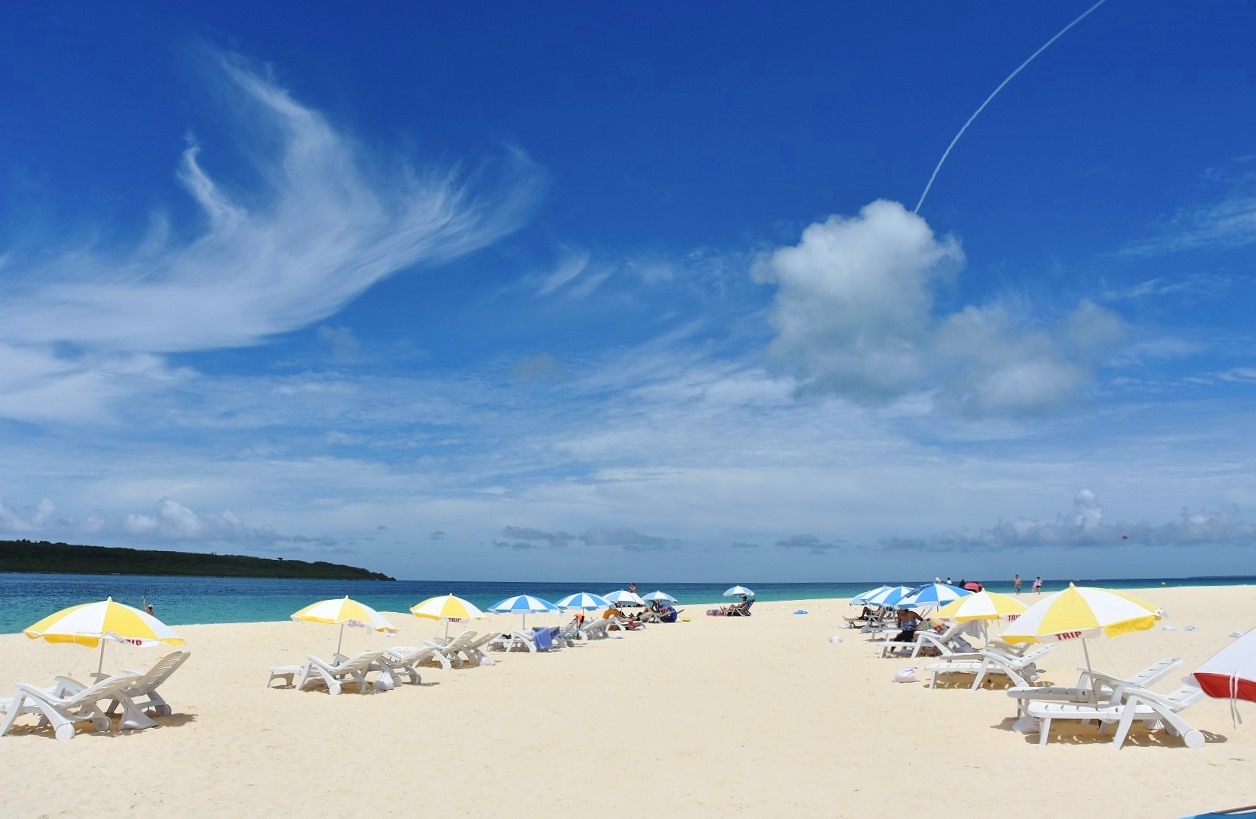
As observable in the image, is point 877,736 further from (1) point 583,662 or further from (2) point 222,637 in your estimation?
(2) point 222,637

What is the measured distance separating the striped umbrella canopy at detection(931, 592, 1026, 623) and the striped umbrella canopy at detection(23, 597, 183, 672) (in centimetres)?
1132

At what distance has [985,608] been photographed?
14.1m

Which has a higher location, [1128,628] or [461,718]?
[1128,628]

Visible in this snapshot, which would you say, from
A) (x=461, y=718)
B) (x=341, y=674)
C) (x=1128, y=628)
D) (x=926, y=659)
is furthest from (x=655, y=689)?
(x=1128, y=628)

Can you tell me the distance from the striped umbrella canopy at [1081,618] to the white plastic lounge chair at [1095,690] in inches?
21.9

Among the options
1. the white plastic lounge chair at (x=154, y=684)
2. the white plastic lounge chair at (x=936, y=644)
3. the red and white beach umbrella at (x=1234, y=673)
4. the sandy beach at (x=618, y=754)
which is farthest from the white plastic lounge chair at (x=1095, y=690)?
the white plastic lounge chair at (x=154, y=684)

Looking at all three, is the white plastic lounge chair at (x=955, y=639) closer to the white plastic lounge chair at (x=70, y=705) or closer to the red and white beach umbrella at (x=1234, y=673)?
the red and white beach umbrella at (x=1234, y=673)

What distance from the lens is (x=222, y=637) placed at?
23.2 m

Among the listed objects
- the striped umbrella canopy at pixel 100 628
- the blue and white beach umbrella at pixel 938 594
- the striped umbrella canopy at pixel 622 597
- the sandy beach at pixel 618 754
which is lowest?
the sandy beach at pixel 618 754

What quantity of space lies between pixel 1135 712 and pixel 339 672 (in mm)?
10422

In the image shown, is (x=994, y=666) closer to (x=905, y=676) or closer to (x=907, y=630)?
(x=905, y=676)

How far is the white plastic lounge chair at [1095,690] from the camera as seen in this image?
9.37 metres

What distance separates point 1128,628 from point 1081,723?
55.9 inches

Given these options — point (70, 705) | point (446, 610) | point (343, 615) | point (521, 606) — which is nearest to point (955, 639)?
point (521, 606)
